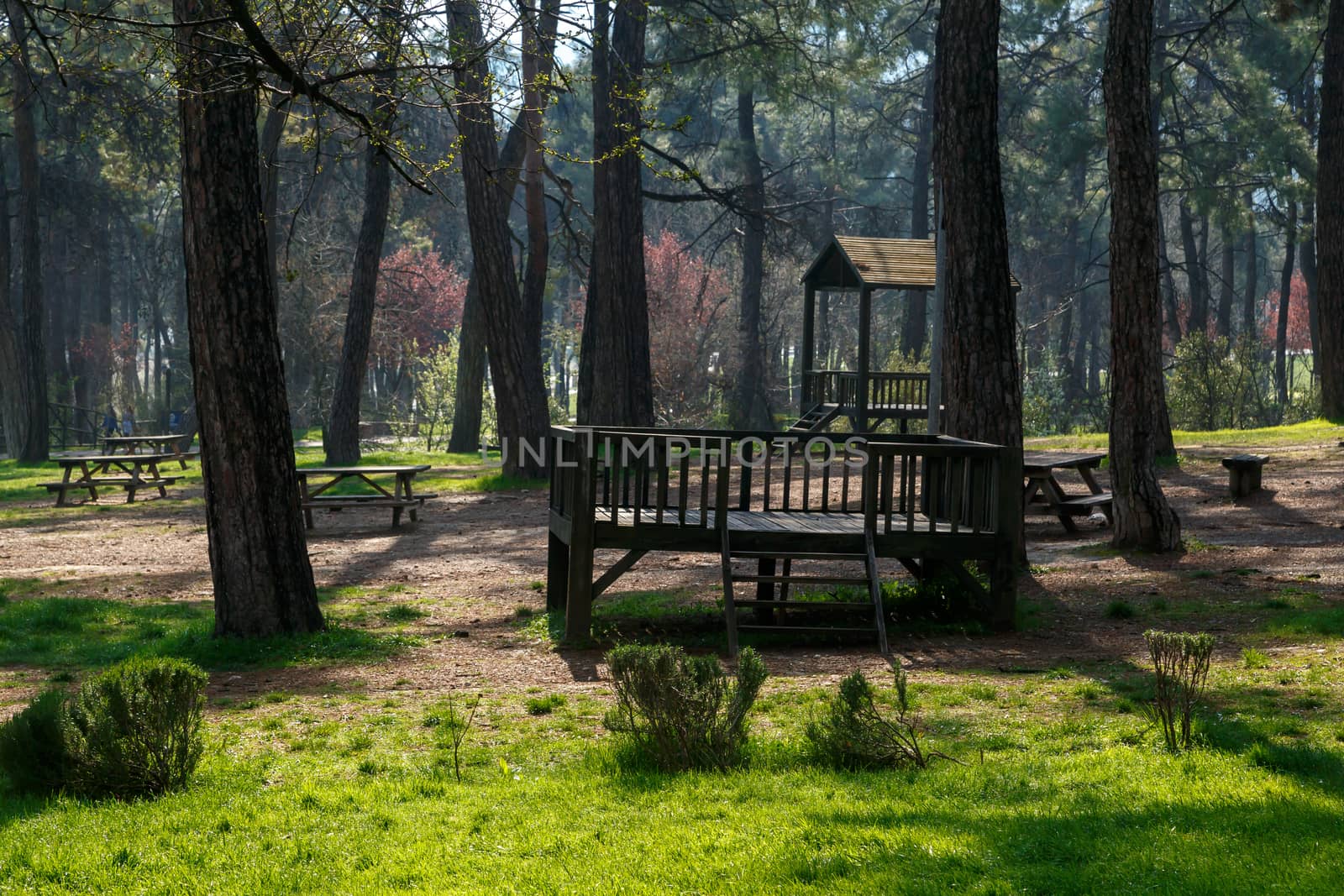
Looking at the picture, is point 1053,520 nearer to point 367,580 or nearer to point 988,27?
point 988,27

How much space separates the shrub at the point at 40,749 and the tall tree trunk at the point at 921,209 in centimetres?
3505

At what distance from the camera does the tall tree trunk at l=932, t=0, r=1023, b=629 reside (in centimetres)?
1108

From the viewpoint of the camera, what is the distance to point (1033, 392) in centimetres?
3403

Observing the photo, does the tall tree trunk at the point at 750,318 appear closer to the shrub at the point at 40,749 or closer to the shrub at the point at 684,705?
the shrub at the point at 684,705

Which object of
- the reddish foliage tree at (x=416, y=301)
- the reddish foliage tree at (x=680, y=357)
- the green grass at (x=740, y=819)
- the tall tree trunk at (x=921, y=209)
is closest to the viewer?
the green grass at (x=740, y=819)

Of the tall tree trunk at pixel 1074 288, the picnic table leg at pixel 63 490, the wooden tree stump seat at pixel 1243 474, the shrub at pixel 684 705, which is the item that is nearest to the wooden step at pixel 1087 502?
the wooden tree stump seat at pixel 1243 474

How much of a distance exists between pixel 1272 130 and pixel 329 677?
31185 millimetres

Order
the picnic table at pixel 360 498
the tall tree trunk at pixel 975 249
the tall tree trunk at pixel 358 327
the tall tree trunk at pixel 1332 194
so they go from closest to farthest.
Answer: the tall tree trunk at pixel 975 249 < the picnic table at pixel 360 498 < the tall tree trunk at pixel 1332 194 < the tall tree trunk at pixel 358 327

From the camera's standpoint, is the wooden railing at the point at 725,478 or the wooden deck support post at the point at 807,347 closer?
the wooden railing at the point at 725,478

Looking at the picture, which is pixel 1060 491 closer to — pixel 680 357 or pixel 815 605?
pixel 815 605

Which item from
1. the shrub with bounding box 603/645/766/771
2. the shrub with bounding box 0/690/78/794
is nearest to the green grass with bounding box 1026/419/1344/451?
the shrub with bounding box 603/645/766/771

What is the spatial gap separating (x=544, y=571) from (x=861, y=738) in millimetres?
7387

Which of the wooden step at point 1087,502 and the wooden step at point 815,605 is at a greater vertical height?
the wooden step at point 1087,502

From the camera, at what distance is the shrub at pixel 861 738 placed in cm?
578
